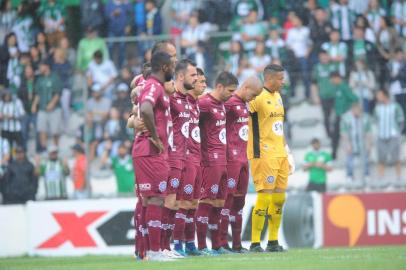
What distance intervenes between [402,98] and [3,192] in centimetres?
784

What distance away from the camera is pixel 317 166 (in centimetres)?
2006

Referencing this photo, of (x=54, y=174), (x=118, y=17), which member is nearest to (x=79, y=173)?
(x=54, y=174)

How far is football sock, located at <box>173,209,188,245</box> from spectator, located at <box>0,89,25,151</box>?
765 cm

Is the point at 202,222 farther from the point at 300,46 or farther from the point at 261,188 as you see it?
the point at 300,46

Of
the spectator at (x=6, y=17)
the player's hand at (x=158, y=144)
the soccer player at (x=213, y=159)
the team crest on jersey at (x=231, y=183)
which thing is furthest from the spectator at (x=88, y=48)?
the player's hand at (x=158, y=144)

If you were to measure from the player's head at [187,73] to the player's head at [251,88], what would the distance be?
4.00 feet

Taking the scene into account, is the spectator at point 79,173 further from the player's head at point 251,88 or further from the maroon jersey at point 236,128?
the player's head at point 251,88

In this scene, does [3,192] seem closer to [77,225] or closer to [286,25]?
[77,225]

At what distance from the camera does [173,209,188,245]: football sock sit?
14.1 metres

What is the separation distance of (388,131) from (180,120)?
6.61m

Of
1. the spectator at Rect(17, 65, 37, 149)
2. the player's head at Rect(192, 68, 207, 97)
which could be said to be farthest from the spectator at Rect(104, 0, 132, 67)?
the player's head at Rect(192, 68, 207, 97)

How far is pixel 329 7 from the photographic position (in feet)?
73.9

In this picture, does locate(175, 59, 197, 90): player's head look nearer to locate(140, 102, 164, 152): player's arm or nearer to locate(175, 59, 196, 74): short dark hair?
locate(175, 59, 196, 74): short dark hair

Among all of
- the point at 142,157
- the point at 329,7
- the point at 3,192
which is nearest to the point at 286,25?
the point at 329,7
